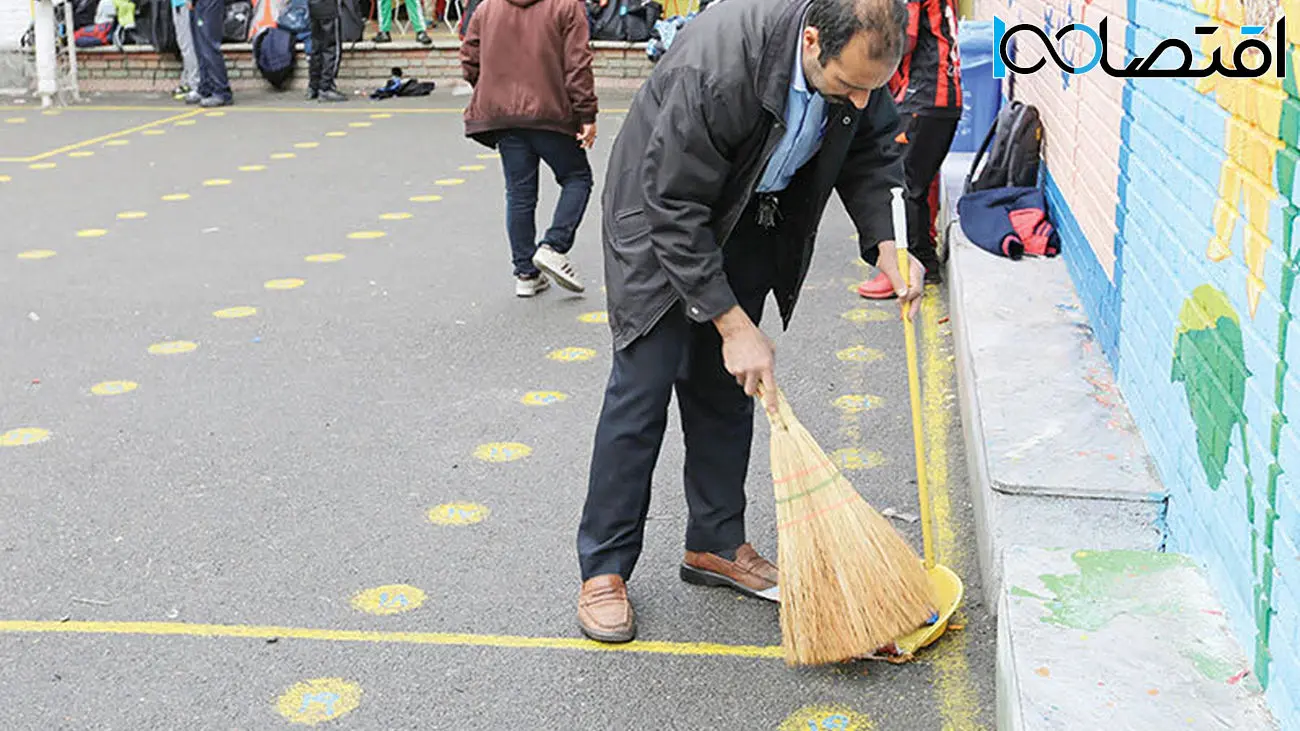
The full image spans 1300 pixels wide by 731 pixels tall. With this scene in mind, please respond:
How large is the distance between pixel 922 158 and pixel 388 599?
3671mm

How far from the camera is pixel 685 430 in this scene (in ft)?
12.8

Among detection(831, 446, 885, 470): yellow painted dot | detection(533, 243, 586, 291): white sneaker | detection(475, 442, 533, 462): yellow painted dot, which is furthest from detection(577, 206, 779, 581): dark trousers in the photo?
detection(533, 243, 586, 291): white sneaker

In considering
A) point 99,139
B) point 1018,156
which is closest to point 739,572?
point 1018,156

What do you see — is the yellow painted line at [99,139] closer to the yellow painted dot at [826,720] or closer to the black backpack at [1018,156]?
the black backpack at [1018,156]

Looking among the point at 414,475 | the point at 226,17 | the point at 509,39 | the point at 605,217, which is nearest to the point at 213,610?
the point at 414,475

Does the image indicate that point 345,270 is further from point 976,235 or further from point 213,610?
point 213,610

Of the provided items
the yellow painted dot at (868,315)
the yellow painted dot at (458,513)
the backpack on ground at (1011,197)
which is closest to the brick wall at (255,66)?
the backpack on ground at (1011,197)

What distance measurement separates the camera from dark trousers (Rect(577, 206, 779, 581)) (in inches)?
139

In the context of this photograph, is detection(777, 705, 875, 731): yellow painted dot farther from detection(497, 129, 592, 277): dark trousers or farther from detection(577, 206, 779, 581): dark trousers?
detection(497, 129, 592, 277): dark trousers

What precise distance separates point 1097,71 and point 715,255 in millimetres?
2486

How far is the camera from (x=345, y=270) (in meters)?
7.54

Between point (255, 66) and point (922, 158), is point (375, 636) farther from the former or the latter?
point (255, 66)

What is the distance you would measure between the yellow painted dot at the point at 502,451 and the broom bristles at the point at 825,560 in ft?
5.35

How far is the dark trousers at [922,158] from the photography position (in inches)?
260
